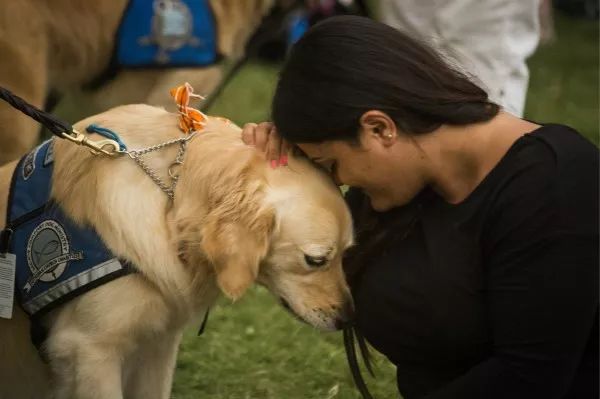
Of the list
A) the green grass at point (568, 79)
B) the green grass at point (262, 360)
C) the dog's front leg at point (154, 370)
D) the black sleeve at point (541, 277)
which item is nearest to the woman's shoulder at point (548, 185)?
the black sleeve at point (541, 277)

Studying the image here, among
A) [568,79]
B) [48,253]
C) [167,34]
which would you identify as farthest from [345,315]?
[568,79]

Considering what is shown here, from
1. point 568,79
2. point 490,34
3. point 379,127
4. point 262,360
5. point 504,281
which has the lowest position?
point 568,79

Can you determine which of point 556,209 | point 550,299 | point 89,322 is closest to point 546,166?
point 556,209

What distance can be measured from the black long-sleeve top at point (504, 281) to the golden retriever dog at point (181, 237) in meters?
0.15

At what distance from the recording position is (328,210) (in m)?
2.13

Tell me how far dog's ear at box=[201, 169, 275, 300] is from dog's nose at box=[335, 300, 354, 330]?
0.29 metres

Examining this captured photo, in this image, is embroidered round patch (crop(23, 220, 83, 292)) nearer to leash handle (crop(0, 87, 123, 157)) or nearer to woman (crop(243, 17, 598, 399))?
leash handle (crop(0, 87, 123, 157))

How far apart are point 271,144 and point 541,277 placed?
0.63m

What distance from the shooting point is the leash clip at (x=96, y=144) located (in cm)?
215

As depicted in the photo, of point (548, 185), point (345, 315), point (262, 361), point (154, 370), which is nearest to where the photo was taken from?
point (548, 185)

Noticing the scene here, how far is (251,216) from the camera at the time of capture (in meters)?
2.09

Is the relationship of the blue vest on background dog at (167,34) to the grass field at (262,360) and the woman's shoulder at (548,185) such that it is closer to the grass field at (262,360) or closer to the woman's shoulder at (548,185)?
the grass field at (262,360)

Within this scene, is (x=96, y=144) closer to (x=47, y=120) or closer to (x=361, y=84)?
(x=47, y=120)

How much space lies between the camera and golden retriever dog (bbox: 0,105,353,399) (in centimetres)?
211
